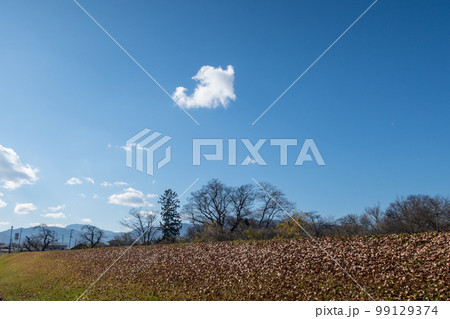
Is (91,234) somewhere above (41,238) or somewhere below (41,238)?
above

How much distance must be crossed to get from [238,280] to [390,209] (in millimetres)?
33228

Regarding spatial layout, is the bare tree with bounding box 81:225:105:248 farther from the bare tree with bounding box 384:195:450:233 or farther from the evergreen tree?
the bare tree with bounding box 384:195:450:233

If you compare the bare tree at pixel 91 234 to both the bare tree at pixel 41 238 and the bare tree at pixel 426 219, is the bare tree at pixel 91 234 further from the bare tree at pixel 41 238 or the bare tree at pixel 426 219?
the bare tree at pixel 426 219

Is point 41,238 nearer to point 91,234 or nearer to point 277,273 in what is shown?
point 91,234

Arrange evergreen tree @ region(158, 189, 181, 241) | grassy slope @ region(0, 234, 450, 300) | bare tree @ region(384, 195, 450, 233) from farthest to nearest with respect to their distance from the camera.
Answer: evergreen tree @ region(158, 189, 181, 241), bare tree @ region(384, 195, 450, 233), grassy slope @ region(0, 234, 450, 300)

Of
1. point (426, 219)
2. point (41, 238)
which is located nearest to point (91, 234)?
point (41, 238)

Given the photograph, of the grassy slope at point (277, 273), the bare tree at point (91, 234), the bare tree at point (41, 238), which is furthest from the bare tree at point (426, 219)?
the bare tree at point (41, 238)

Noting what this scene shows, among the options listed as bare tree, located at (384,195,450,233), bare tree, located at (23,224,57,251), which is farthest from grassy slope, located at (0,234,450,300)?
bare tree, located at (23,224,57,251)

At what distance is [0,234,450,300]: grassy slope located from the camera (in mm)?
9617

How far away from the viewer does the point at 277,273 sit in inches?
488
